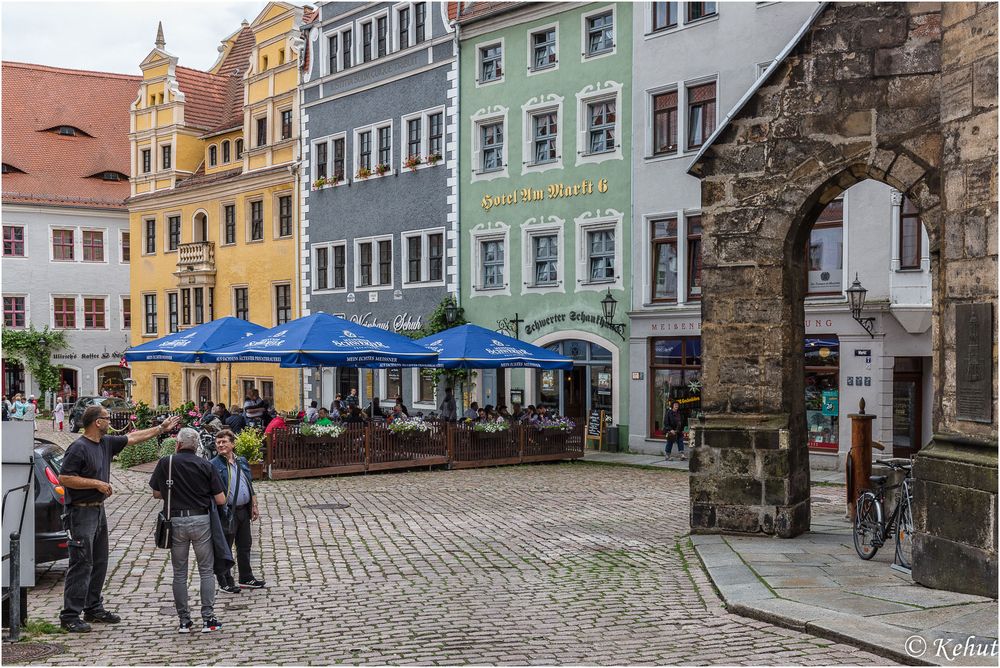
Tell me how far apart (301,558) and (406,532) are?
2.03 m

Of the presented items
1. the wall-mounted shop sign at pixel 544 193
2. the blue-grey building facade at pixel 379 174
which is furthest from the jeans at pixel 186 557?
the blue-grey building facade at pixel 379 174

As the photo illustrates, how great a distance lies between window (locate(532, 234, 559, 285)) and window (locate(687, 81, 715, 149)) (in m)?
5.02

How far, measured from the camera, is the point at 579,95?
2780 centimetres

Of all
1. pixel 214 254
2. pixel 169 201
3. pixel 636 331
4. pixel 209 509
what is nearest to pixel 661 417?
pixel 636 331

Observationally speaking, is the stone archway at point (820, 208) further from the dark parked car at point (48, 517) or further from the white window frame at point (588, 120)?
the white window frame at point (588, 120)

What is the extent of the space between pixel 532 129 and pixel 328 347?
438 inches

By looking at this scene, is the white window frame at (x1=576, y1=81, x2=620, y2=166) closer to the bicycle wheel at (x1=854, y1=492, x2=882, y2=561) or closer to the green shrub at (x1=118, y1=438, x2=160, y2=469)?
the green shrub at (x1=118, y1=438, x2=160, y2=469)

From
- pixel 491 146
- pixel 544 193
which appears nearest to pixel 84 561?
pixel 544 193

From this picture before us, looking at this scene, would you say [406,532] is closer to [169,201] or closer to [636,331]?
[636,331]

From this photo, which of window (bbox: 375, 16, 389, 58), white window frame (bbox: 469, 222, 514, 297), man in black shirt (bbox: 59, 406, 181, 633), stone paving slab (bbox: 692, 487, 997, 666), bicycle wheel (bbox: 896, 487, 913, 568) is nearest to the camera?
stone paving slab (bbox: 692, 487, 997, 666)

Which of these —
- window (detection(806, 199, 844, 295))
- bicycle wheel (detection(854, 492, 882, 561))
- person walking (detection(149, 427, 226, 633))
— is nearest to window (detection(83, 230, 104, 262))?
window (detection(806, 199, 844, 295))

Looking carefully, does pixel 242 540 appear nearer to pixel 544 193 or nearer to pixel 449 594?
pixel 449 594

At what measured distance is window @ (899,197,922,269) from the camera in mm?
21188

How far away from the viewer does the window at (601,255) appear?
89.2 ft
